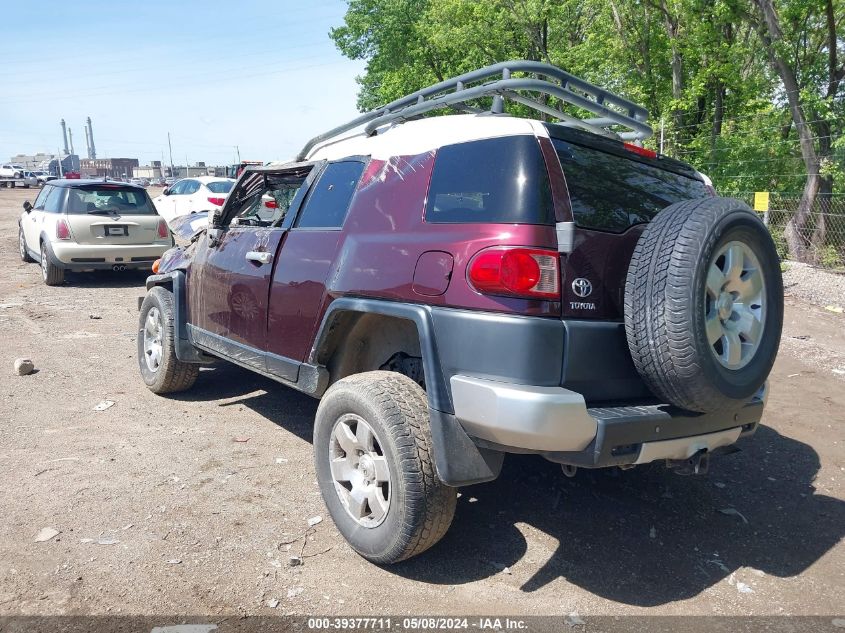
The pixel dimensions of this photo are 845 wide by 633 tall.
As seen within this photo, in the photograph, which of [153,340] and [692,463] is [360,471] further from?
[153,340]

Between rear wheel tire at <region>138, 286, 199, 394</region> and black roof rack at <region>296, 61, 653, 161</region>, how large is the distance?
1861 mm

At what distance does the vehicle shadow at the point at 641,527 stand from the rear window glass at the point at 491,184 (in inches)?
65.1

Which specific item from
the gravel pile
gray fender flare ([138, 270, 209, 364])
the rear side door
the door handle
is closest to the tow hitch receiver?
the rear side door

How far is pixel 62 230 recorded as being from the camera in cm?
1070

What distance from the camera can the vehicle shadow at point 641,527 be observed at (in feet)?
10.5

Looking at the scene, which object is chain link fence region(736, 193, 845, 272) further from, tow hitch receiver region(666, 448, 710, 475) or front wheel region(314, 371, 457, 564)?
front wheel region(314, 371, 457, 564)

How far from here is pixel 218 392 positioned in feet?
19.6

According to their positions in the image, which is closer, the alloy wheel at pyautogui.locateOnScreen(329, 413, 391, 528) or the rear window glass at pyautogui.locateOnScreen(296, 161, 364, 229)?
the alloy wheel at pyautogui.locateOnScreen(329, 413, 391, 528)

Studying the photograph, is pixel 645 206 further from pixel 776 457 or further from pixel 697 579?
pixel 776 457

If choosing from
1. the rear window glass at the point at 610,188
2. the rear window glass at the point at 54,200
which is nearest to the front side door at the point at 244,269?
the rear window glass at the point at 610,188

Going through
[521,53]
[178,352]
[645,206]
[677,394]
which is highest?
[521,53]

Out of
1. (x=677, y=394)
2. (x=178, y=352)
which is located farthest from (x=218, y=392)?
(x=677, y=394)

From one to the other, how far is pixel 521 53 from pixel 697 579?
24048 millimetres

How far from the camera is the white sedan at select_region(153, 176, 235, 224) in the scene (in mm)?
17953
